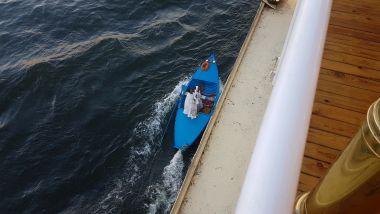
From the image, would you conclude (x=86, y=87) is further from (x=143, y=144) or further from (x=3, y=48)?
(x=3, y=48)

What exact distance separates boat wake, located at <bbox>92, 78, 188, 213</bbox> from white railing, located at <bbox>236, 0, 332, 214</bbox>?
10.1m

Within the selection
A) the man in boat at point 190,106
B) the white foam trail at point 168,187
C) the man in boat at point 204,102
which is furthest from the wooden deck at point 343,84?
the white foam trail at point 168,187

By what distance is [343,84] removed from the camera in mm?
3734

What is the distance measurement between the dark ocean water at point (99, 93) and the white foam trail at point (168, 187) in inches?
1.4

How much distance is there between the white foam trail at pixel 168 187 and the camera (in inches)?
424

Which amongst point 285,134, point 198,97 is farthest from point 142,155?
point 285,134

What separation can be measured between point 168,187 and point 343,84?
8.52m

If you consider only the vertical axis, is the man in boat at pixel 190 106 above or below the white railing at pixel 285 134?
below

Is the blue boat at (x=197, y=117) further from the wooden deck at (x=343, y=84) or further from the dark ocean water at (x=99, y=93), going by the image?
the wooden deck at (x=343, y=84)

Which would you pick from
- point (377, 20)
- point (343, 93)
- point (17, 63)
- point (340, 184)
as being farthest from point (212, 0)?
point (340, 184)

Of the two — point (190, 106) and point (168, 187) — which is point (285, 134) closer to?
point (168, 187)

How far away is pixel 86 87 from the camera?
15.0m

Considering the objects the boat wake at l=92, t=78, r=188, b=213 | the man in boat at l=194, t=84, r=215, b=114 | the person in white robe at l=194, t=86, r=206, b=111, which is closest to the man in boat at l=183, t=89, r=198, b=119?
the person in white robe at l=194, t=86, r=206, b=111

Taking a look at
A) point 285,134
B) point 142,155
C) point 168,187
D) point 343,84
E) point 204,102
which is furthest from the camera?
point 204,102
